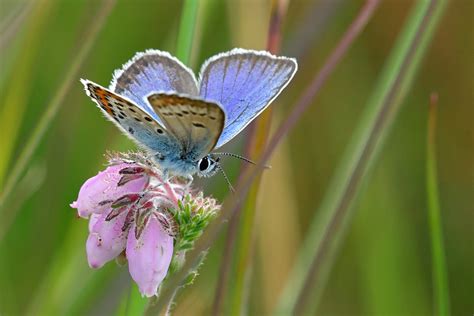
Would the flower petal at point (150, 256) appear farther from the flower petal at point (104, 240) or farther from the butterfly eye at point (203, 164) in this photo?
the butterfly eye at point (203, 164)

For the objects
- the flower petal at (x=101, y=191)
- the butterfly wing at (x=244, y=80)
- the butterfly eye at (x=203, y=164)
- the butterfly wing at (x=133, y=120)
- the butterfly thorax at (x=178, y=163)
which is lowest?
the flower petal at (x=101, y=191)

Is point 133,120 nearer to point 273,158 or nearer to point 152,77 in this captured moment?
point 152,77

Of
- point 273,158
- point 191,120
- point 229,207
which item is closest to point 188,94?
point 191,120

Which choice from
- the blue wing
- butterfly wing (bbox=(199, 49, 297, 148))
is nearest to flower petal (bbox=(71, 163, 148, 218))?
the blue wing

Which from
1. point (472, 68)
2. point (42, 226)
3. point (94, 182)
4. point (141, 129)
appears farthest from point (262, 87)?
point (472, 68)

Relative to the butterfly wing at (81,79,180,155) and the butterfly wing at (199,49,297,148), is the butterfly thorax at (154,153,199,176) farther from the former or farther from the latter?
the butterfly wing at (199,49,297,148)

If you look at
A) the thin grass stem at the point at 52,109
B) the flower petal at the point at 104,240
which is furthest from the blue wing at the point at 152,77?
the flower petal at the point at 104,240
